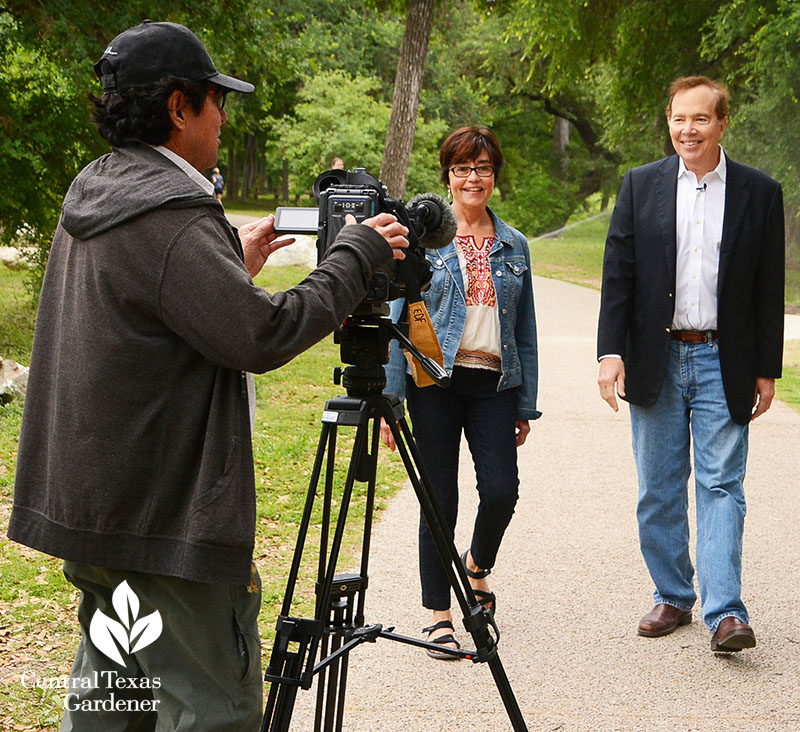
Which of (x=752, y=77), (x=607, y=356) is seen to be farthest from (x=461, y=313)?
(x=752, y=77)

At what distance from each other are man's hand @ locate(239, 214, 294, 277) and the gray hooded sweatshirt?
49 centimetres

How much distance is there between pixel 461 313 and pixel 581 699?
1.52 metres

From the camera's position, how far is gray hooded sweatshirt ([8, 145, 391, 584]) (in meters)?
2.19

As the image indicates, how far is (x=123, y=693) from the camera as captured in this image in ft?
8.11

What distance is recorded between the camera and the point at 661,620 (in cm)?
446

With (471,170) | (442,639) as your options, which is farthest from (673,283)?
(442,639)

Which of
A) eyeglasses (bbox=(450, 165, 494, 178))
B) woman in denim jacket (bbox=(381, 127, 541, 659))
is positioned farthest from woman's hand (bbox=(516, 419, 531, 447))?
eyeglasses (bbox=(450, 165, 494, 178))

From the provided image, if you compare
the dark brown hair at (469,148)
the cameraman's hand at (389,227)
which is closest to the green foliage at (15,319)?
the dark brown hair at (469,148)

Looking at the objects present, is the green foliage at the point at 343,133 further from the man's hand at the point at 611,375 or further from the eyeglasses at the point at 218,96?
the eyeglasses at the point at 218,96

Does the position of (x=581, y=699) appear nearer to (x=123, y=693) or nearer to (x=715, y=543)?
(x=715, y=543)

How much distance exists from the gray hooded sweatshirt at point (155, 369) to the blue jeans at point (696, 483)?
95.9 inches

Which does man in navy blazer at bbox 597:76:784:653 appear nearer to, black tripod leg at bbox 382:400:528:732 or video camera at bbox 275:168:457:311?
black tripod leg at bbox 382:400:528:732

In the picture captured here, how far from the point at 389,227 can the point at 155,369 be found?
2.22ft

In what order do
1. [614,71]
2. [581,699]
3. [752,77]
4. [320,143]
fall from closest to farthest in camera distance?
[581,699] < [752,77] < [614,71] < [320,143]
